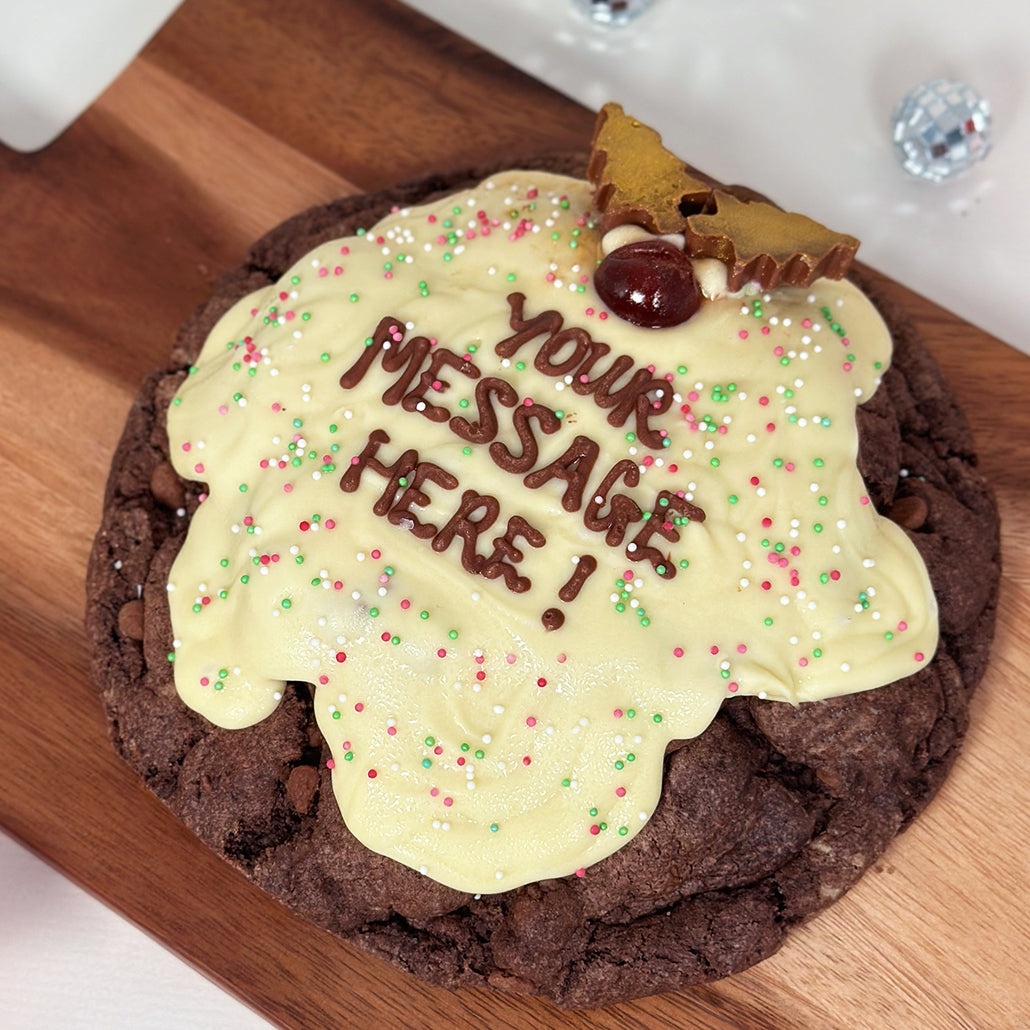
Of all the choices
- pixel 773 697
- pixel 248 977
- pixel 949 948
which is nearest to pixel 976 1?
pixel 773 697

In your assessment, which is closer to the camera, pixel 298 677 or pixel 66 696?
pixel 298 677

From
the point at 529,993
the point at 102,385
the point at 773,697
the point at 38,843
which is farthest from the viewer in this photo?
the point at 102,385

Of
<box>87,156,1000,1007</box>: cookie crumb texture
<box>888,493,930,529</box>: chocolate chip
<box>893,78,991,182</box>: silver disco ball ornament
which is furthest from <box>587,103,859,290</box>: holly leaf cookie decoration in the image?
<box>893,78,991,182</box>: silver disco ball ornament

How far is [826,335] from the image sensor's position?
2.97 meters

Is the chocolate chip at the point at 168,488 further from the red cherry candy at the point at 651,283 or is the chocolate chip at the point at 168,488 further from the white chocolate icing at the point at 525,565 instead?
the red cherry candy at the point at 651,283

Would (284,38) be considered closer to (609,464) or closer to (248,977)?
(609,464)

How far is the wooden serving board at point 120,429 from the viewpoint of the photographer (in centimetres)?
306

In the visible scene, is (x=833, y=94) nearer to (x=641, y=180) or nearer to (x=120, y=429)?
(x=641, y=180)

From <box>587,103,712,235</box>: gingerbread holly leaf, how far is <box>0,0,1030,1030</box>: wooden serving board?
956 mm

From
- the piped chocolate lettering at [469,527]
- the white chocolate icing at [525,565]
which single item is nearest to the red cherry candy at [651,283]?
the white chocolate icing at [525,565]

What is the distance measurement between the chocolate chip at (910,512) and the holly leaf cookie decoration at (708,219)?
2.10 feet

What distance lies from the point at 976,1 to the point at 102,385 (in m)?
3.31

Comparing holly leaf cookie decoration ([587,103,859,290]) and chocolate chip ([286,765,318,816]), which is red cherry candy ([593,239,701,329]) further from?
chocolate chip ([286,765,318,816])

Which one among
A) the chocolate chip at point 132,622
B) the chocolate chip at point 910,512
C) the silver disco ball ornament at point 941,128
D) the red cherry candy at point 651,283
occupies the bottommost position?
the chocolate chip at point 132,622
